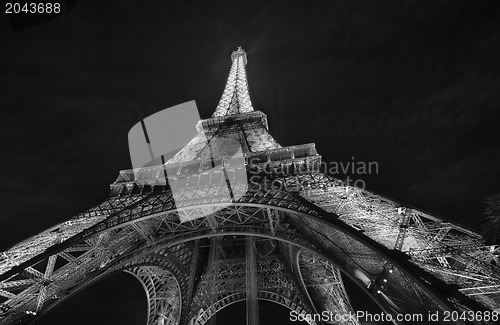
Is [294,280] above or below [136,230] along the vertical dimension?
below

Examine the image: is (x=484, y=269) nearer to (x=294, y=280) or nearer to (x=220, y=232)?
(x=220, y=232)

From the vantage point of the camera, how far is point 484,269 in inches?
254

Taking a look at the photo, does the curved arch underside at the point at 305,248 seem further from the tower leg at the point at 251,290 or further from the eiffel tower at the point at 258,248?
the tower leg at the point at 251,290

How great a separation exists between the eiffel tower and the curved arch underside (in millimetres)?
40

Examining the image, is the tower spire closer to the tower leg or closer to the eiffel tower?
the eiffel tower

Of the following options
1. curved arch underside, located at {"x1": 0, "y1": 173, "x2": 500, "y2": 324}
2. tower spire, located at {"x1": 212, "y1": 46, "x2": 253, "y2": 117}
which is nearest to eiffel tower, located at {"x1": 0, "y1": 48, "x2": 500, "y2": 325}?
curved arch underside, located at {"x1": 0, "y1": 173, "x2": 500, "y2": 324}

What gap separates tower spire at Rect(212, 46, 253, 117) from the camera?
1214 inches

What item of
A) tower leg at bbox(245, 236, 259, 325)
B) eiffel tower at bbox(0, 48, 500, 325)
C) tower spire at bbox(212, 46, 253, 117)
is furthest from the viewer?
tower spire at bbox(212, 46, 253, 117)

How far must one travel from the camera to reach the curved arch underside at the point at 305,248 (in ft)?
21.5

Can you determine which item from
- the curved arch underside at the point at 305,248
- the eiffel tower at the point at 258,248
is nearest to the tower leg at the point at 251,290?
the eiffel tower at the point at 258,248

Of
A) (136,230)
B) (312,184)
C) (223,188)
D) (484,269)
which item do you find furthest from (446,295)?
(136,230)

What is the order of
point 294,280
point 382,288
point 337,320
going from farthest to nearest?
point 294,280 < point 337,320 < point 382,288

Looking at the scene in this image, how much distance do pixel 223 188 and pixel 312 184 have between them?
12.7 ft

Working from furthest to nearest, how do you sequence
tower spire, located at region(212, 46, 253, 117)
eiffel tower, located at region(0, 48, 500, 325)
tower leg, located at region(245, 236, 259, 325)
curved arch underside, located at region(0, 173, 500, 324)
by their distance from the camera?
1. tower spire, located at region(212, 46, 253, 117)
2. tower leg, located at region(245, 236, 259, 325)
3. eiffel tower, located at region(0, 48, 500, 325)
4. curved arch underside, located at region(0, 173, 500, 324)
